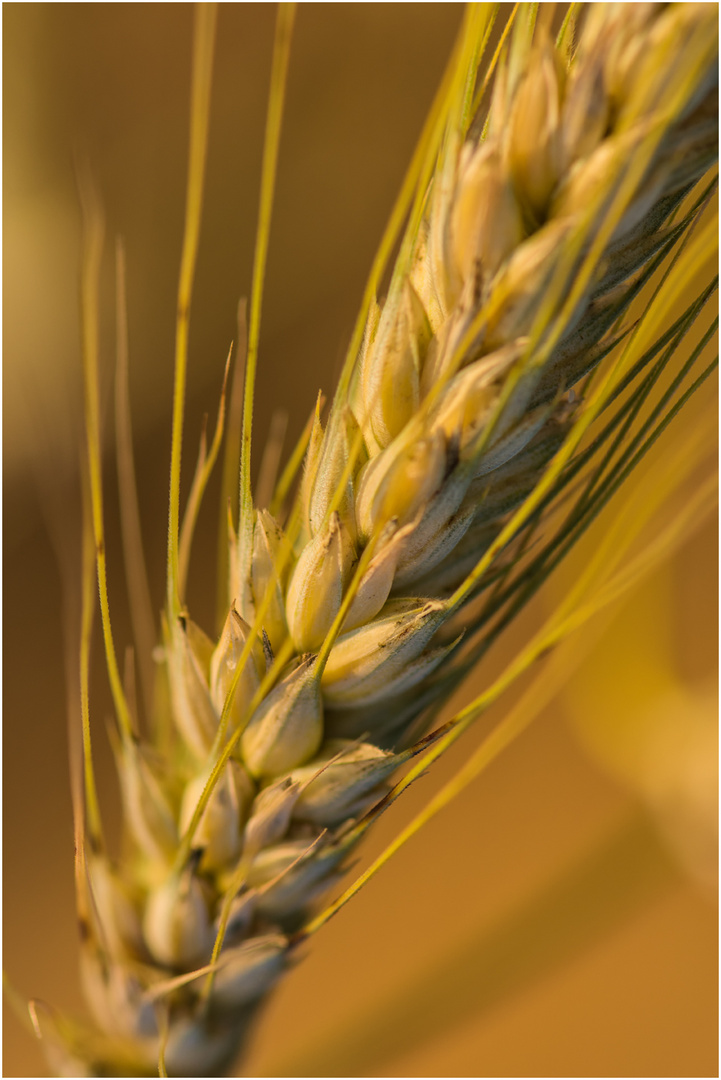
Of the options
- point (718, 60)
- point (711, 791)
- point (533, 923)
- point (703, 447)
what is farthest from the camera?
point (711, 791)

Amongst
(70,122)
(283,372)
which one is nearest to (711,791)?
(283,372)

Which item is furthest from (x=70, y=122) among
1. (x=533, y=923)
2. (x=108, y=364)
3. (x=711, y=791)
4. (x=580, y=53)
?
(x=711, y=791)

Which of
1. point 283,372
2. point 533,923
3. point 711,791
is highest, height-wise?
point 283,372

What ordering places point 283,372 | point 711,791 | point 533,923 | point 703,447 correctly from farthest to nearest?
1. point 283,372
2. point 711,791
3. point 533,923
4. point 703,447

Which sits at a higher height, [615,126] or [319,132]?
[319,132]

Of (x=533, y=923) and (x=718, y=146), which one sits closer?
(x=718, y=146)

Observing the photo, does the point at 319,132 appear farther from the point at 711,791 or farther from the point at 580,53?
the point at 711,791

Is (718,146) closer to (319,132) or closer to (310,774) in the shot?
(310,774)
